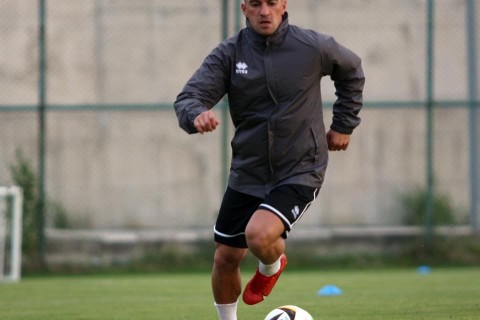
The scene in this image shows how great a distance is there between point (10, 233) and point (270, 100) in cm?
780

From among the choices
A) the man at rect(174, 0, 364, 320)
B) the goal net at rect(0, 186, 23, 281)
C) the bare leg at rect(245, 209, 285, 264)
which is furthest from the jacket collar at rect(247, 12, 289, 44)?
the goal net at rect(0, 186, 23, 281)

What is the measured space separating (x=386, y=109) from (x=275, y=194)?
8.37 m

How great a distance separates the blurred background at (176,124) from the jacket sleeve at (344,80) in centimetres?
757

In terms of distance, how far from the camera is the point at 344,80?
6.62 meters

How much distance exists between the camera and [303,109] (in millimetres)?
6410

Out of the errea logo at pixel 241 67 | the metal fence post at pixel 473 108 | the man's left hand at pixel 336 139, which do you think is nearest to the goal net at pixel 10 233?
the metal fence post at pixel 473 108

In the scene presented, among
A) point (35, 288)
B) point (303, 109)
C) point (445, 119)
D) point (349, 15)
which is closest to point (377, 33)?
point (349, 15)

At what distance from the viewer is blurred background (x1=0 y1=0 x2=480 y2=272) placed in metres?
14.3

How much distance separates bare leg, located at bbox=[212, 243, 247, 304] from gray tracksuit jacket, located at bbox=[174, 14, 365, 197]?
0.39 m

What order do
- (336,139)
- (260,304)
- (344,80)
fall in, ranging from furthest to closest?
(260,304), (336,139), (344,80)

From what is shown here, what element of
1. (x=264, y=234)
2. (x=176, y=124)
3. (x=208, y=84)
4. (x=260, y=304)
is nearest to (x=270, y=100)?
Answer: (x=208, y=84)

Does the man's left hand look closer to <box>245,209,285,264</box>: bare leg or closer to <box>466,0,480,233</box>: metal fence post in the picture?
<box>245,209,285,264</box>: bare leg

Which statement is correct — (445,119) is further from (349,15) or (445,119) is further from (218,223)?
(218,223)

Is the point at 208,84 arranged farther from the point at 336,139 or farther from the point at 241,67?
the point at 336,139
